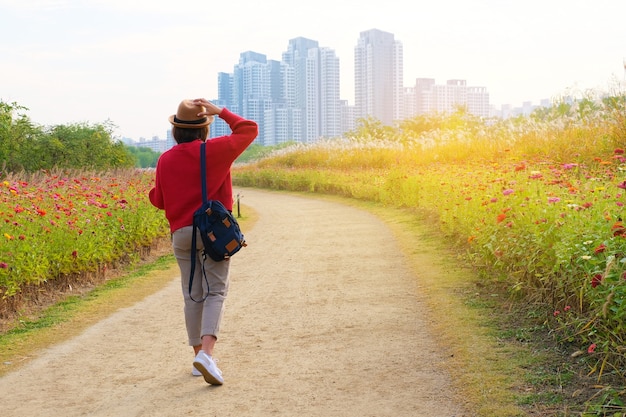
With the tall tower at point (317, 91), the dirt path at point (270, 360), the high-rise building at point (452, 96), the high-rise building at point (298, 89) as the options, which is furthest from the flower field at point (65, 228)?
the tall tower at point (317, 91)

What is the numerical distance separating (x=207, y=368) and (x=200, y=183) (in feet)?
3.63

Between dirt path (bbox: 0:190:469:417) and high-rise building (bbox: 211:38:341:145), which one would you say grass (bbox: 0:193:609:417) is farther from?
high-rise building (bbox: 211:38:341:145)

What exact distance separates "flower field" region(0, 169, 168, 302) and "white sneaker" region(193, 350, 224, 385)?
104 inches

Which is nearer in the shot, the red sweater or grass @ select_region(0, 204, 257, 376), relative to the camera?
the red sweater

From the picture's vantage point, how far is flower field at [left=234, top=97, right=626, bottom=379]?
14.3ft

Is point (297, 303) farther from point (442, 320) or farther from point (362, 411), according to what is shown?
point (362, 411)

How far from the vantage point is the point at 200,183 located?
4336 millimetres

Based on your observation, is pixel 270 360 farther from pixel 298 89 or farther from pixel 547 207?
pixel 298 89

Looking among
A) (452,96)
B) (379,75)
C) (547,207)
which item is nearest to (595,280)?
(547,207)

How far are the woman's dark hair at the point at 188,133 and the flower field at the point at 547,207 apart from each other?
7.88ft

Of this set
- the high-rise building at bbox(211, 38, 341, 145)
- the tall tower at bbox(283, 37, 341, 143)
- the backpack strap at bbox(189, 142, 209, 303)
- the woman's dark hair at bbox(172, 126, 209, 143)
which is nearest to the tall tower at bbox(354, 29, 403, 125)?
the tall tower at bbox(283, 37, 341, 143)

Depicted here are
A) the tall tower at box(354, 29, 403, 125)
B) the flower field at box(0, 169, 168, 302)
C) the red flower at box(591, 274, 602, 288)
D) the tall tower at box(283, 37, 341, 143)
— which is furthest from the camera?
the tall tower at box(283, 37, 341, 143)

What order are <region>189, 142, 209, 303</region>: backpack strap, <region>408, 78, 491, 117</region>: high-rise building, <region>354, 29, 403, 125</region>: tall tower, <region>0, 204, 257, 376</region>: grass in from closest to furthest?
<region>189, 142, 209, 303</region>: backpack strap < <region>0, 204, 257, 376</region>: grass < <region>408, 78, 491, 117</region>: high-rise building < <region>354, 29, 403, 125</region>: tall tower

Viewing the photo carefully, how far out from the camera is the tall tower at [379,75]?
110 m
